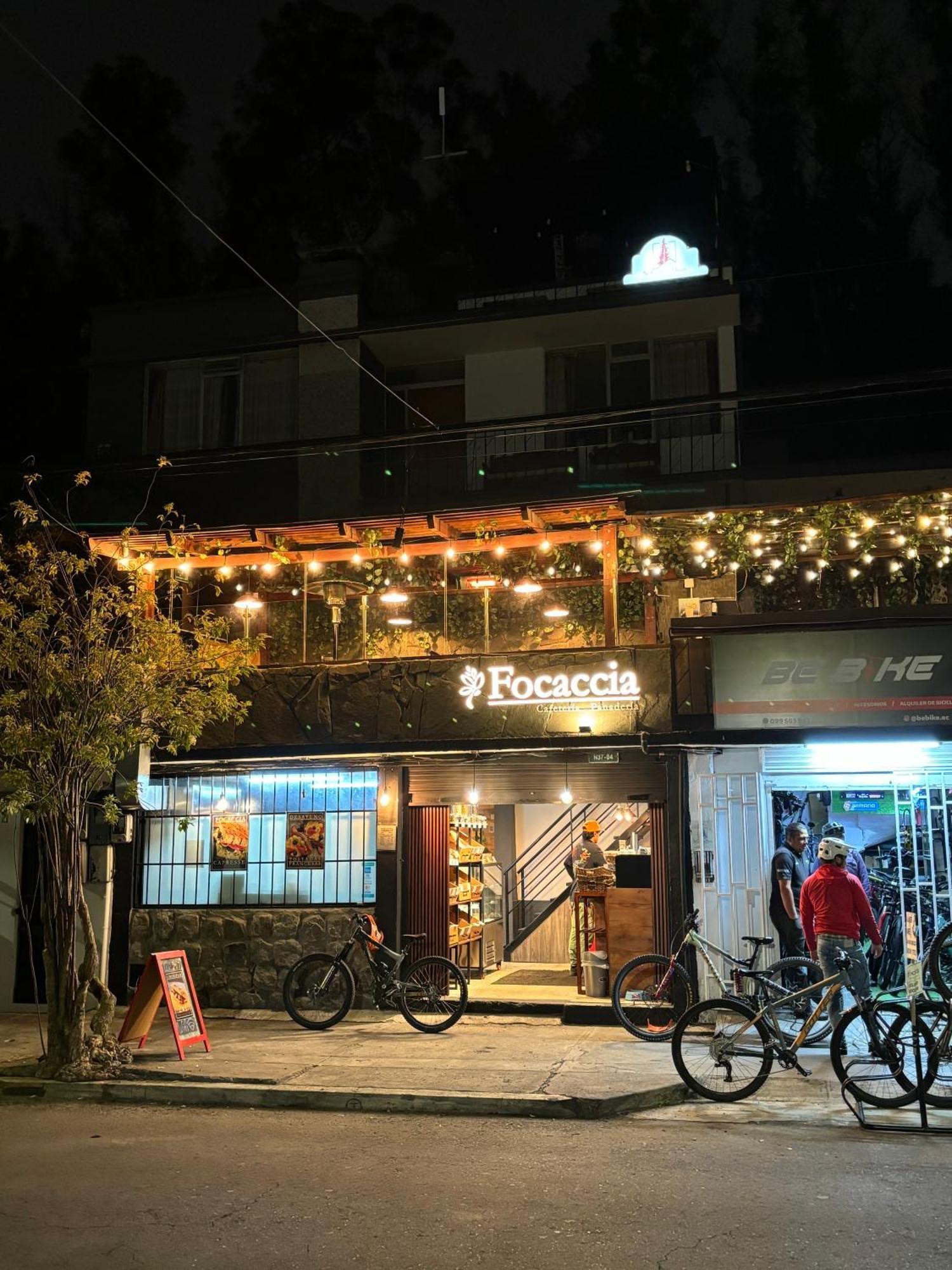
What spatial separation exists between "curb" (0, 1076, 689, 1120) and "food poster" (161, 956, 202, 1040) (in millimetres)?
1036

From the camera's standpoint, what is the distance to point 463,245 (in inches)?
1104

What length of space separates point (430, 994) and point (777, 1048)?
4692mm

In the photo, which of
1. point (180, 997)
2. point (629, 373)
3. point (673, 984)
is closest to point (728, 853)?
point (673, 984)

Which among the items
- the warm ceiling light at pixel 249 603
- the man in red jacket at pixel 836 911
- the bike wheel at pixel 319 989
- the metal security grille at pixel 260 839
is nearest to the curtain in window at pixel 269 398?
the warm ceiling light at pixel 249 603

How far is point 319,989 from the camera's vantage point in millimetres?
13023

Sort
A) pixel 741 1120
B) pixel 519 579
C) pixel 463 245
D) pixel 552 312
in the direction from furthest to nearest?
pixel 463 245 → pixel 552 312 → pixel 519 579 → pixel 741 1120

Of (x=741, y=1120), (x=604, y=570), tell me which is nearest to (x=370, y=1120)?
(x=741, y=1120)

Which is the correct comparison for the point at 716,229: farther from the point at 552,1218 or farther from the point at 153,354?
the point at 552,1218

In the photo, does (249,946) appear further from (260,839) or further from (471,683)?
(471,683)

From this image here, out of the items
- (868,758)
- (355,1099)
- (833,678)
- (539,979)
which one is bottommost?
(355,1099)

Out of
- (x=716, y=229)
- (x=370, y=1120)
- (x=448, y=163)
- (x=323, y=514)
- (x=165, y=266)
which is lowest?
(x=370, y=1120)

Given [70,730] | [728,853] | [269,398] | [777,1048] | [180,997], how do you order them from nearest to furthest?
1. [777,1048]
2. [70,730]
3. [180,997]
4. [728,853]
5. [269,398]

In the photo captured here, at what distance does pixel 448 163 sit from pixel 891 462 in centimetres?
1665

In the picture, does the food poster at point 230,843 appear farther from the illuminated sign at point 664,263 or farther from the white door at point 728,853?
the illuminated sign at point 664,263
